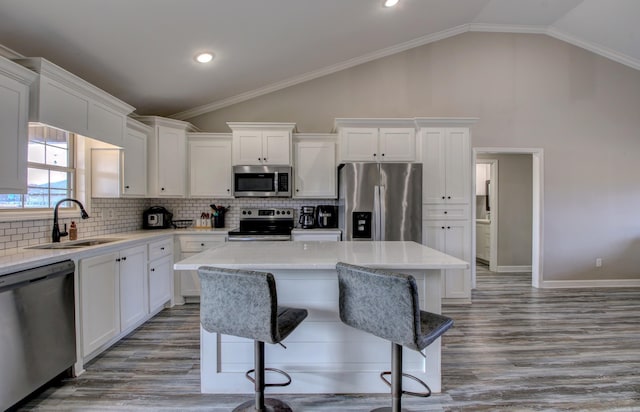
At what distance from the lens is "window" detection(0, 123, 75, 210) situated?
2.50 meters

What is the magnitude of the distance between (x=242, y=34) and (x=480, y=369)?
3.62m

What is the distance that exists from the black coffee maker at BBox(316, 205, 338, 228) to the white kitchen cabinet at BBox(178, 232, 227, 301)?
1.26m

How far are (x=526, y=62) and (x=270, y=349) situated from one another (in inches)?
203

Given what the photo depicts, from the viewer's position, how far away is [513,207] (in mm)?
5605

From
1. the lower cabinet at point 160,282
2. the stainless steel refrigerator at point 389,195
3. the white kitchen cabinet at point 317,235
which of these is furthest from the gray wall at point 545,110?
the lower cabinet at point 160,282

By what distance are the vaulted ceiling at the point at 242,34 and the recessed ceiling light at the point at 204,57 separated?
0.08 m

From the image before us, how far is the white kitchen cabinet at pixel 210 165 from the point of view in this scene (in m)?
4.04

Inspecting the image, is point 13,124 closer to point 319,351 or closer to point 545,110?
point 319,351

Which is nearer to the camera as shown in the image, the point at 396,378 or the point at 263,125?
the point at 396,378

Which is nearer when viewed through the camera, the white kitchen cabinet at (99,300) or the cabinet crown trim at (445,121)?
the white kitchen cabinet at (99,300)

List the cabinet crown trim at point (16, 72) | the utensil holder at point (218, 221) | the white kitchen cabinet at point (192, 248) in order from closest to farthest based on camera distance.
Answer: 1. the cabinet crown trim at point (16, 72)
2. the white kitchen cabinet at point (192, 248)
3. the utensil holder at point (218, 221)

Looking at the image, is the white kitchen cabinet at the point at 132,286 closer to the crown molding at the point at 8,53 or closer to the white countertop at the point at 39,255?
the white countertop at the point at 39,255

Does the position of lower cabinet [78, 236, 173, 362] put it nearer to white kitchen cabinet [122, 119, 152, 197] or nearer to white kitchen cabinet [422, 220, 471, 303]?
white kitchen cabinet [122, 119, 152, 197]

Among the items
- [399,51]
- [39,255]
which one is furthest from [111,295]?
[399,51]
